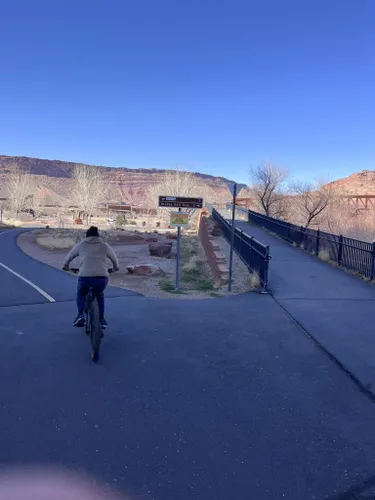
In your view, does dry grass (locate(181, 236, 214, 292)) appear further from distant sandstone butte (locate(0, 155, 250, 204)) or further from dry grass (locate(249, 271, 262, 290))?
distant sandstone butte (locate(0, 155, 250, 204))

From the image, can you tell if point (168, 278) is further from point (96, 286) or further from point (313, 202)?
point (313, 202)

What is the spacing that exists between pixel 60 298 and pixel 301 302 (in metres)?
5.24

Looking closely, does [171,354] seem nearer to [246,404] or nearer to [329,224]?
[246,404]

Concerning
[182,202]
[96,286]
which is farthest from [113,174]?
[96,286]

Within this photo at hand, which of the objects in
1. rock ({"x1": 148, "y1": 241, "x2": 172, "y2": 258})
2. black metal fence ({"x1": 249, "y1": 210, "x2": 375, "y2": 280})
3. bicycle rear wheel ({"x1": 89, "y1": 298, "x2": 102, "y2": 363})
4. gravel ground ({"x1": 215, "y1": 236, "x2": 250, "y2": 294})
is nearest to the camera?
bicycle rear wheel ({"x1": 89, "y1": 298, "x2": 102, "y2": 363})

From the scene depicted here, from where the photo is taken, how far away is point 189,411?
392cm

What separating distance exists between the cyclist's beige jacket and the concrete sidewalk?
332 centimetres

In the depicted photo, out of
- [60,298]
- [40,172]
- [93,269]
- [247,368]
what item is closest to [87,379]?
[93,269]

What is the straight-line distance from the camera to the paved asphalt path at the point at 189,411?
9.79 feet

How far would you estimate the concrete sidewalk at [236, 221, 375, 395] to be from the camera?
5520 mm

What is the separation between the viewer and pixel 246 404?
4098mm

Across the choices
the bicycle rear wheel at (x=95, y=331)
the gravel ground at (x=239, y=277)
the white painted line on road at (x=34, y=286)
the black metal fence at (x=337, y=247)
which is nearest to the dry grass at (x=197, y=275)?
the gravel ground at (x=239, y=277)

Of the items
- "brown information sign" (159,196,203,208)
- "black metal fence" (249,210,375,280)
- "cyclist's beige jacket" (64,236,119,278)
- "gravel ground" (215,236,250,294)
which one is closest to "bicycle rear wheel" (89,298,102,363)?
"cyclist's beige jacket" (64,236,119,278)

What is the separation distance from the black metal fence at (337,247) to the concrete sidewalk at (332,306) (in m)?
Answer: 0.41
